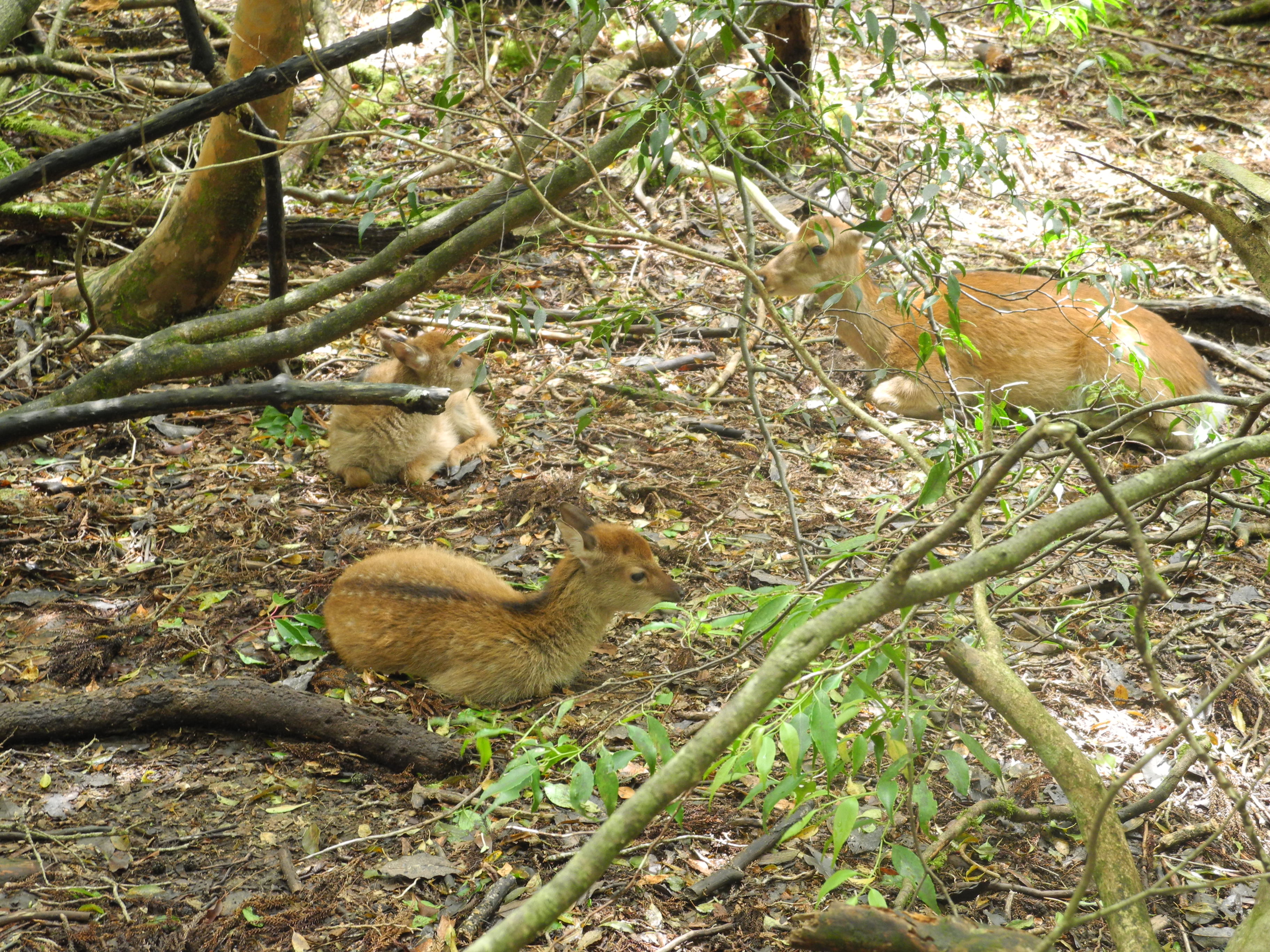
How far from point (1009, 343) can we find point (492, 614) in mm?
4631

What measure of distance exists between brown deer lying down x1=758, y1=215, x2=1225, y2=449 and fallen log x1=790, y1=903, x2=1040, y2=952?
4476 mm

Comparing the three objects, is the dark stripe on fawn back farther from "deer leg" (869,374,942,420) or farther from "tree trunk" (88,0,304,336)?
"deer leg" (869,374,942,420)

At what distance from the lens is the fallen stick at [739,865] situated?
3.70 m

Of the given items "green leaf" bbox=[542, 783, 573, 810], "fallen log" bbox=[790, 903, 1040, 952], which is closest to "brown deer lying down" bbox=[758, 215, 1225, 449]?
"green leaf" bbox=[542, 783, 573, 810]

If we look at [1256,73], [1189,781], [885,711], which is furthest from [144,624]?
[1256,73]

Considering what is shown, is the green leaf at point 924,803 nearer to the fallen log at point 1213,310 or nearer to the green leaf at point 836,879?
the green leaf at point 836,879

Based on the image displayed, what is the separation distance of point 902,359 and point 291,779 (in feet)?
17.7

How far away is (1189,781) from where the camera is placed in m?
4.19

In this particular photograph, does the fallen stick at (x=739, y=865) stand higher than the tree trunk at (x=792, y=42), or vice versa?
the tree trunk at (x=792, y=42)

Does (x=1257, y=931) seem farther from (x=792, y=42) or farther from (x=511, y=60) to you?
(x=511, y=60)

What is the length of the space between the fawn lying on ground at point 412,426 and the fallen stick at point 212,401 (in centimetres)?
129

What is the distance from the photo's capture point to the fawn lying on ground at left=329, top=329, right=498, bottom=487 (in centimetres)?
657

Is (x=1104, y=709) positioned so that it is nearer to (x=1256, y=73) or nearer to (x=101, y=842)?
(x=101, y=842)

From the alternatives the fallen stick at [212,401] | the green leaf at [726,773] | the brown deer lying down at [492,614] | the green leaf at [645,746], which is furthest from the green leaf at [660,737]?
the fallen stick at [212,401]
